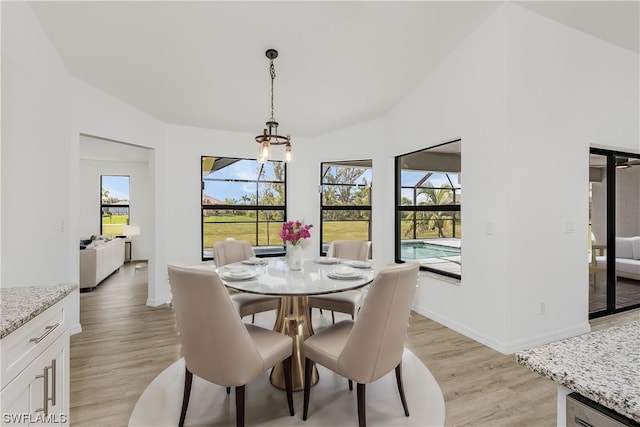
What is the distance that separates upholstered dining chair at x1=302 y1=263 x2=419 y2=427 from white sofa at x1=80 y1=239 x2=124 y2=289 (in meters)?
4.68

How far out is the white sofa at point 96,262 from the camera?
4.89 metres

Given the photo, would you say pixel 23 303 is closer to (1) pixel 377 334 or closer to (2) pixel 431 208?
(1) pixel 377 334

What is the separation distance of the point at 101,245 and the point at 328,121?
4.57 m

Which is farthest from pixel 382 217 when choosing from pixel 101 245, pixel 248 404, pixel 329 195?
pixel 101 245

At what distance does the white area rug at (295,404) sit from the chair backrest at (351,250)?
1.38 metres

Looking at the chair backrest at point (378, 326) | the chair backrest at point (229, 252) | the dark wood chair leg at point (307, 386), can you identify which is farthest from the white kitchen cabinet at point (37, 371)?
the chair backrest at point (229, 252)

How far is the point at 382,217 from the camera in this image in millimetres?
4559

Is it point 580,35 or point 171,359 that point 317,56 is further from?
point 171,359

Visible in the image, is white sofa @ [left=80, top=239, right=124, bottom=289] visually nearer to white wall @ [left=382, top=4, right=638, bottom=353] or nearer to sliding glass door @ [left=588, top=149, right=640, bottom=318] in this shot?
white wall @ [left=382, top=4, right=638, bottom=353]

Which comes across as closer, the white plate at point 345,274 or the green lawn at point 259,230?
the white plate at point 345,274

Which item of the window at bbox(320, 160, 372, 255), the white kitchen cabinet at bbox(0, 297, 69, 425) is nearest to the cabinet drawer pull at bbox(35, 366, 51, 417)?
the white kitchen cabinet at bbox(0, 297, 69, 425)

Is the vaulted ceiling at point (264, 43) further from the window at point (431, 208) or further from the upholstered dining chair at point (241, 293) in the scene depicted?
the upholstered dining chair at point (241, 293)

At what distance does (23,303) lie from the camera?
1248 mm

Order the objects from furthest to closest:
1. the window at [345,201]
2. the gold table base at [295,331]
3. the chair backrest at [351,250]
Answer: the window at [345,201], the chair backrest at [351,250], the gold table base at [295,331]
